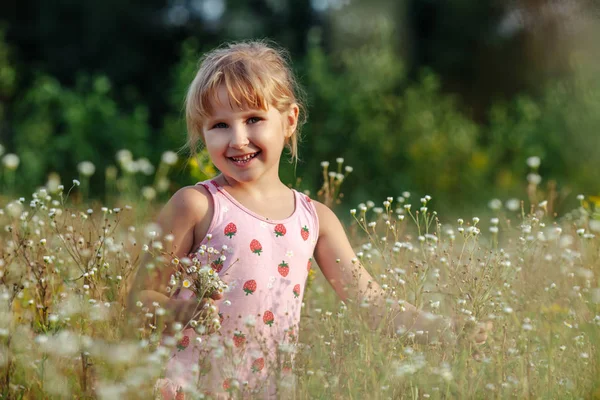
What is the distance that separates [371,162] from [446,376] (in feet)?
23.5

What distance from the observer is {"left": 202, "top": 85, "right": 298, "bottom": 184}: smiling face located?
2674mm

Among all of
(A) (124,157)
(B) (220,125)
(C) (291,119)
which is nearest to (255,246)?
(B) (220,125)

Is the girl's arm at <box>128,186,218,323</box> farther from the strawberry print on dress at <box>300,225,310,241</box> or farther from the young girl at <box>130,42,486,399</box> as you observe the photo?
the strawberry print on dress at <box>300,225,310,241</box>

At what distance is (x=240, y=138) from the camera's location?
2654 millimetres

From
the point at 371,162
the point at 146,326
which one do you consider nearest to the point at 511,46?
the point at 371,162

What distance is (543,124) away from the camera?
9.30 m

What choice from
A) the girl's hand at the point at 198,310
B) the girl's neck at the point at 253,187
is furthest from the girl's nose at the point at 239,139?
the girl's hand at the point at 198,310

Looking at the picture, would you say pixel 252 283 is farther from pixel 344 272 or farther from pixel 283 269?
pixel 344 272

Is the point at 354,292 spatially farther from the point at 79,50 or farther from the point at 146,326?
the point at 79,50

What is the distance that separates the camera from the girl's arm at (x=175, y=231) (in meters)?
2.49

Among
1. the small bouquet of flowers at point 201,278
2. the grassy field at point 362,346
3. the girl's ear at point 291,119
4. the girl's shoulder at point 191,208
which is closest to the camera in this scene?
the grassy field at point 362,346

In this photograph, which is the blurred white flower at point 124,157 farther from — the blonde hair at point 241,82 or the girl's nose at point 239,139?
the girl's nose at point 239,139

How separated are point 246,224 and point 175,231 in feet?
0.84

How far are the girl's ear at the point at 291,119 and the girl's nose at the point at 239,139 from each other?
0.29 metres
